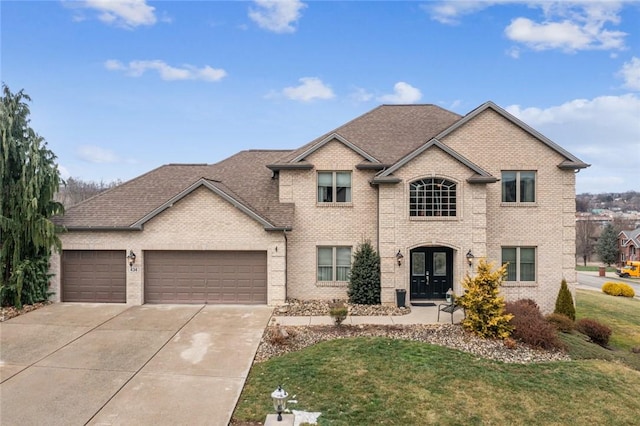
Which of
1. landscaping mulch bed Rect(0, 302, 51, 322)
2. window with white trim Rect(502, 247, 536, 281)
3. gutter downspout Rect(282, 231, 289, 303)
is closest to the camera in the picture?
landscaping mulch bed Rect(0, 302, 51, 322)

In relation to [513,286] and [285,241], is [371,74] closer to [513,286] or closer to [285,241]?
[285,241]

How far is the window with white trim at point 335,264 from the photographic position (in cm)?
1617

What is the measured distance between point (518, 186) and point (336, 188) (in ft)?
26.9

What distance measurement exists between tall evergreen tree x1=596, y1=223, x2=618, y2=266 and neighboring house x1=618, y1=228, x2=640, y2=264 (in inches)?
39.1

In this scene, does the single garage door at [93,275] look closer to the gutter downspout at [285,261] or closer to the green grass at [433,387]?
the gutter downspout at [285,261]

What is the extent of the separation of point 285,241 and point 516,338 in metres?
9.11

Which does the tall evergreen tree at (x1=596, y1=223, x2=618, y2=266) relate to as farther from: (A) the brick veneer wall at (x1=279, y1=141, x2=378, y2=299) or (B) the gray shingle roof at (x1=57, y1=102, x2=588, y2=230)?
(A) the brick veneer wall at (x1=279, y1=141, x2=378, y2=299)

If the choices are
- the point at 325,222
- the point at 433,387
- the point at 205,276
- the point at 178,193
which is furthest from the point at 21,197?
the point at 433,387

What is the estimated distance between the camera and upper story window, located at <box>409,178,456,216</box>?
15109 millimetres

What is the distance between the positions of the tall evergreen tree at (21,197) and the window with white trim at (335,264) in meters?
10.9

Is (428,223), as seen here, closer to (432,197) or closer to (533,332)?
(432,197)

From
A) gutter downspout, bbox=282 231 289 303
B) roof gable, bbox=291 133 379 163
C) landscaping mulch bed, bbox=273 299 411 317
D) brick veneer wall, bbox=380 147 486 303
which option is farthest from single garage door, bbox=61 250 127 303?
brick veneer wall, bbox=380 147 486 303

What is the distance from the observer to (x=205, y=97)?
23.7m

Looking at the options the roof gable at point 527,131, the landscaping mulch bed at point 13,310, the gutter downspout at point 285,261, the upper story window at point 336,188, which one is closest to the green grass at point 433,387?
the gutter downspout at point 285,261
